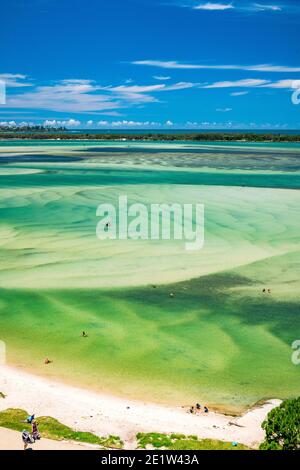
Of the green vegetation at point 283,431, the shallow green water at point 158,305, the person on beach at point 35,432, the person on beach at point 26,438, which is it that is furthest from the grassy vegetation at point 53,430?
the green vegetation at point 283,431

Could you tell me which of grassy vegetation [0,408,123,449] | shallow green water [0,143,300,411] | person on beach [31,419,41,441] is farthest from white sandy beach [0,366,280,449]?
shallow green water [0,143,300,411]

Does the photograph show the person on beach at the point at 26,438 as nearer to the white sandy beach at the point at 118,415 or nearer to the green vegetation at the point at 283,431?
the white sandy beach at the point at 118,415

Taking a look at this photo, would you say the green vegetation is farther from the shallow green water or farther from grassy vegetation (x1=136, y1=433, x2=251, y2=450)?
the shallow green water

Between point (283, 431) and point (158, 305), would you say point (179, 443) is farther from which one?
point (158, 305)

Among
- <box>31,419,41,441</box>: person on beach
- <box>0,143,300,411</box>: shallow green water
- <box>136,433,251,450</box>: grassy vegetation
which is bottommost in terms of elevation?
<box>136,433,251,450</box>: grassy vegetation
